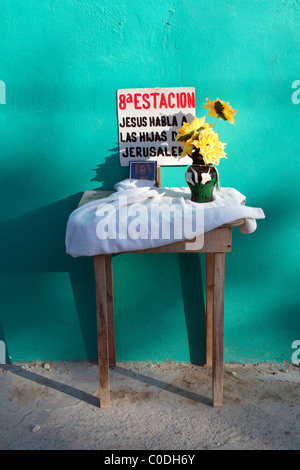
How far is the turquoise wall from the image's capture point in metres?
2.56

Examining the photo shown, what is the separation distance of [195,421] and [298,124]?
5.32 feet

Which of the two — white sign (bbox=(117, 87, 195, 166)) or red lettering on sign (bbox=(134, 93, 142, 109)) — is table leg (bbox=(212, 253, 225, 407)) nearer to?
white sign (bbox=(117, 87, 195, 166))

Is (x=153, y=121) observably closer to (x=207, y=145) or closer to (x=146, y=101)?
(x=146, y=101)

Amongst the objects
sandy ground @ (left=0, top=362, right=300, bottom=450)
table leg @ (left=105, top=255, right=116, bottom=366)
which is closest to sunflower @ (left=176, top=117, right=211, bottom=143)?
table leg @ (left=105, top=255, right=116, bottom=366)

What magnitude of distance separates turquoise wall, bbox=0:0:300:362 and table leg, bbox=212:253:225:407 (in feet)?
1.41

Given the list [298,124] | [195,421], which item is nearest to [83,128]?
[298,124]

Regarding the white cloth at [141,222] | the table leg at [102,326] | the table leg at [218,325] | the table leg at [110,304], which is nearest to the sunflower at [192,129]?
the white cloth at [141,222]

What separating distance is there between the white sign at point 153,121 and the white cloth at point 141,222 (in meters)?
0.43

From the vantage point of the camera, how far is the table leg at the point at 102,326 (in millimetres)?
2389

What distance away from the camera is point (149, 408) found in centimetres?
256

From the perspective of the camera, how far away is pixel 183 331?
9.64 feet

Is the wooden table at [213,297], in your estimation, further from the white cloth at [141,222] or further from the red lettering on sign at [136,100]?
the red lettering on sign at [136,100]

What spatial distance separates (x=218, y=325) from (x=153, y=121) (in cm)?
113

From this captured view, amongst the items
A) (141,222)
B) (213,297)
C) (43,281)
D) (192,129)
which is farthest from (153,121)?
(43,281)
